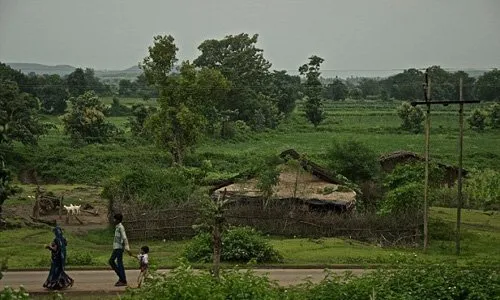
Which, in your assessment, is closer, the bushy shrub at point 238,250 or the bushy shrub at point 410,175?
the bushy shrub at point 238,250

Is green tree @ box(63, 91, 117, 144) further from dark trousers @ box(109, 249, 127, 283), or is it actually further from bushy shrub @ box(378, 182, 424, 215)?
dark trousers @ box(109, 249, 127, 283)

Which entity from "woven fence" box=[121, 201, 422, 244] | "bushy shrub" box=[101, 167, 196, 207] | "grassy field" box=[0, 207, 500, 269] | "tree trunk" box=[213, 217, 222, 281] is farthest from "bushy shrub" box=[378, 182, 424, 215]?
"tree trunk" box=[213, 217, 222, 281]

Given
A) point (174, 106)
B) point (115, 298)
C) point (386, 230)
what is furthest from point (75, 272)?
point (174, 106)

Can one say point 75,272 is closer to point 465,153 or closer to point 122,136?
point 122,136

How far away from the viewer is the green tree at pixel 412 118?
68.1 meters

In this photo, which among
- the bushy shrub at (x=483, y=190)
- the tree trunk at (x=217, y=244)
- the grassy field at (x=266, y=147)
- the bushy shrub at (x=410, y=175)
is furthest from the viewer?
the grassy field at (x=266, y=147)

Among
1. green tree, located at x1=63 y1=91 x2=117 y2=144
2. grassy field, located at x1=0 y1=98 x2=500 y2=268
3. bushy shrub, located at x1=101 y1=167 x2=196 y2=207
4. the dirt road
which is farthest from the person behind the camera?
green tree, located at x1=63 y1=91 x2=117 y2=144

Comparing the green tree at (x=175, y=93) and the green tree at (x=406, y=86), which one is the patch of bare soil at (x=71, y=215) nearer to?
the green tree at (x=175, y=93)

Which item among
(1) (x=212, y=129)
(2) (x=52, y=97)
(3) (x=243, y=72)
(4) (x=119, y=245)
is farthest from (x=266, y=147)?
(4) (x=119, y=245)

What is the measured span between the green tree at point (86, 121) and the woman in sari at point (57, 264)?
3643 cm

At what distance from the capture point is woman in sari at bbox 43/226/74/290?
15664mm

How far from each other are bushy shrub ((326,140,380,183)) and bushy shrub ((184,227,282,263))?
574 inches

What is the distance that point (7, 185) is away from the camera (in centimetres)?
1119

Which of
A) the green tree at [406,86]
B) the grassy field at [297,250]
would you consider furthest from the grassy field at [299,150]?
the green tree at [406,86]
